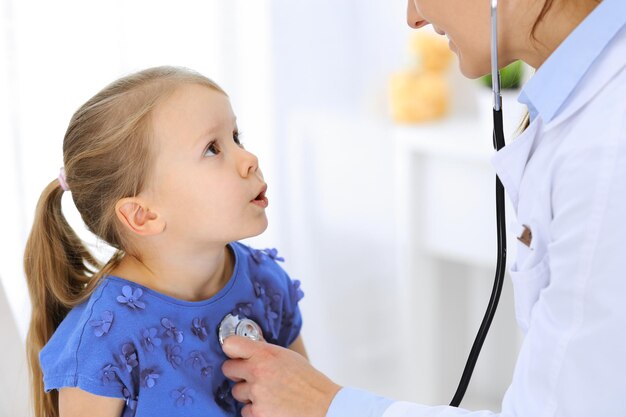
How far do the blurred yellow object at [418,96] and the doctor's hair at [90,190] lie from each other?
4.02 ft

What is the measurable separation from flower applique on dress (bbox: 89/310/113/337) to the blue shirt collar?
620 millimetres

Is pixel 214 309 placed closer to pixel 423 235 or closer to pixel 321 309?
pixel 423 235

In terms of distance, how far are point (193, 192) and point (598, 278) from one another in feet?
1.82

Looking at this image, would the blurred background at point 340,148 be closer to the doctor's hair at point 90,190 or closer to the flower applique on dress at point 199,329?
the doctor's hair at point 90,190

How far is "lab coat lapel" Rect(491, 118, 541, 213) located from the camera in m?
1.15

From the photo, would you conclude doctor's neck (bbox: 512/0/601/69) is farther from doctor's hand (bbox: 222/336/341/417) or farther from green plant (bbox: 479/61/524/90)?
green plant (bbox: 479/61/524/90)

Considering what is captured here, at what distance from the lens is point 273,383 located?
125 cm

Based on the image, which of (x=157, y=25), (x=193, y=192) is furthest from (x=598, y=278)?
(x=157, y=25)

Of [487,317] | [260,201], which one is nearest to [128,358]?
[260,201]

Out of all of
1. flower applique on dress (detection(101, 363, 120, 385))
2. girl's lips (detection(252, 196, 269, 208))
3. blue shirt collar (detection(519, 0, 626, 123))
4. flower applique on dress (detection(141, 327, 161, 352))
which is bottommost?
flower applique on dress (detection(101, 363, 120, 385))

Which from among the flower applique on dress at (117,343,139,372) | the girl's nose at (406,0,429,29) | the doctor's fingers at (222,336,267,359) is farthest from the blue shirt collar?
the flower applique on dress at (117,343,139,372)

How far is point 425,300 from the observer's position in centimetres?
248

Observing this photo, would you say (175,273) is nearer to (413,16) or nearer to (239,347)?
(239,347)

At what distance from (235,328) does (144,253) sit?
0.17 metres
